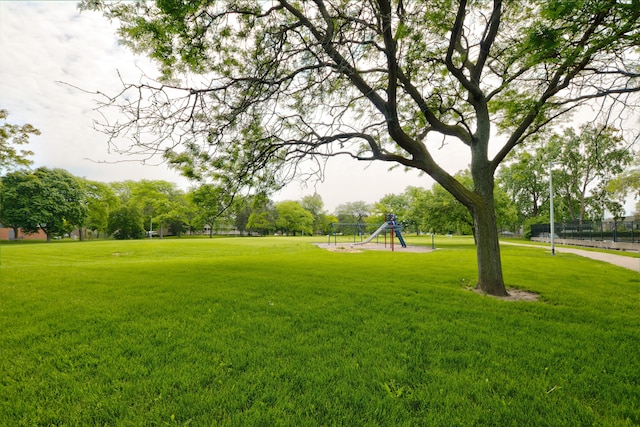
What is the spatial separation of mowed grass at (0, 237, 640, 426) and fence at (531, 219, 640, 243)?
2358 centimetres

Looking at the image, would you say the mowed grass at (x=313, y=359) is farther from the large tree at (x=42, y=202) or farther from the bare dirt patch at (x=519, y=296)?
the large tree at (x=42, y=202)

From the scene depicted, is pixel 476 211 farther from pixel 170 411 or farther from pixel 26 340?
pixel 26 340

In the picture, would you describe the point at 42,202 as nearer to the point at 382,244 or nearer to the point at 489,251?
the point at 382,244

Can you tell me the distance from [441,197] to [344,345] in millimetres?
28000

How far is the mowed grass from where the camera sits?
2.45m

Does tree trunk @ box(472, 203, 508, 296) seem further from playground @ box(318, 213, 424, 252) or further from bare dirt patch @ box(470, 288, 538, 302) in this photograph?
playground @ box(318, 213, 424, 252)

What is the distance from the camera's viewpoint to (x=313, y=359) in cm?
334

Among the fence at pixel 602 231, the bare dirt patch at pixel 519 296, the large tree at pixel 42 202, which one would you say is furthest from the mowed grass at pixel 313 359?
the large tree at pixel 42 202

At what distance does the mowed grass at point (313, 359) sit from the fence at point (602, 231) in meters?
23.6

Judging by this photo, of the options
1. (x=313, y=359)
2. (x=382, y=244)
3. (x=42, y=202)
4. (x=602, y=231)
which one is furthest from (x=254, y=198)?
(x=42, y=202)

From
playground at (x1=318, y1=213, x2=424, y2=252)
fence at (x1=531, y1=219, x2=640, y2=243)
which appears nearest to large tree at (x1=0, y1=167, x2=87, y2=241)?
playground at (x1=318, y1=213, x2=424, y2=252)

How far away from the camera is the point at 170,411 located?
242 cm

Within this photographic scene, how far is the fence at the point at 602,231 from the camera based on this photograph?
2202cm

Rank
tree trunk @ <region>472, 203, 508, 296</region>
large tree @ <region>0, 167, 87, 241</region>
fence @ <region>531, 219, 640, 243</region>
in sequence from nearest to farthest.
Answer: tree trunk @ <region>472, 203, 508, 296</region>, fence @ <region>531, 219, 640, 243</region>, large tree @ <region>0, 167, 87, 241</region>
